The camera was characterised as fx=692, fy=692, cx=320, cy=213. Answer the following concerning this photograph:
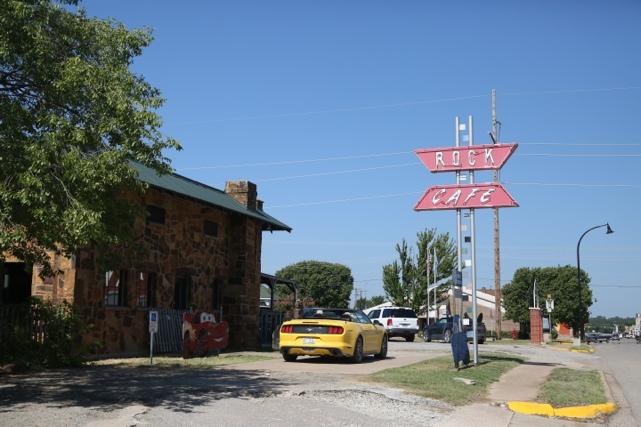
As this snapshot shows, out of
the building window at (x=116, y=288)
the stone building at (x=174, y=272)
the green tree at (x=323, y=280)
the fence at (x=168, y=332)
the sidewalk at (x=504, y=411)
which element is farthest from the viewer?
the green tree at (x=323, y=280)

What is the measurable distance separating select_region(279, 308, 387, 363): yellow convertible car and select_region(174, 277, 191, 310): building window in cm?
517

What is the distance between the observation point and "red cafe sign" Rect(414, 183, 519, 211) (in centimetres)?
1797

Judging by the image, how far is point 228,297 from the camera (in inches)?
943

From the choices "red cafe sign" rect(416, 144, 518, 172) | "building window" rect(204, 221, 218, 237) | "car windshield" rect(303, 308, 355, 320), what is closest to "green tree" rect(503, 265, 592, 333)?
"building window" rect(204, 221, 218, 237)

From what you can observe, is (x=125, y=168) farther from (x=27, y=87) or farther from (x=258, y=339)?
(x=258, y=339)

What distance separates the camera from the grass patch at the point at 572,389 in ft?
39.0

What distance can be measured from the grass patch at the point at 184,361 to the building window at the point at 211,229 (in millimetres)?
5221

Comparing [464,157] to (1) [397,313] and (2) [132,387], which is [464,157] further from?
(1) [397,313]

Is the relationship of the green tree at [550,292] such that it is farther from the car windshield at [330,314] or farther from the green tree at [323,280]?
the car windshield at [330,314]

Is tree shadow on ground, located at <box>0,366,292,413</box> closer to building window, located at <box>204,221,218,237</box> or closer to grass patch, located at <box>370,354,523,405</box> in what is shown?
grass patch, located at <box>370,354,523,405</box>

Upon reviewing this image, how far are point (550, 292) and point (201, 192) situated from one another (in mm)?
65815

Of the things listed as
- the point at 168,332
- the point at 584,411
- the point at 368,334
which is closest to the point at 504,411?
the point at 584,411

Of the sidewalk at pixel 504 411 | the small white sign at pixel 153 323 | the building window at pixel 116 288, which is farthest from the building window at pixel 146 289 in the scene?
the sidewalk at pixel 504 411

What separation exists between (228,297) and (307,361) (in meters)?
7.02
